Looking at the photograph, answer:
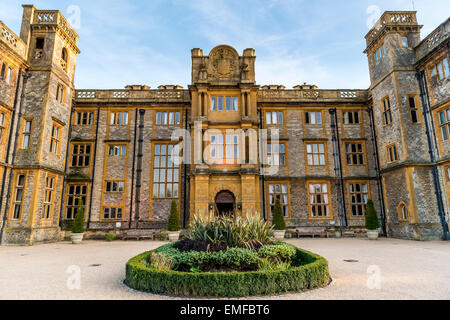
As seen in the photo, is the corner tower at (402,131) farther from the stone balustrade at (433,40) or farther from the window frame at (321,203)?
the window frame at (321,203)

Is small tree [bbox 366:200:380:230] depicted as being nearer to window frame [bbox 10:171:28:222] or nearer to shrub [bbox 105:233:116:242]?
shrub [bbox 105:233:116:242]

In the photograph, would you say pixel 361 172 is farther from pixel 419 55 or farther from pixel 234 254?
pixel 234 254

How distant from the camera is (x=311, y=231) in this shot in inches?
837

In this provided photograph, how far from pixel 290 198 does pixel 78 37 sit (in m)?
23.5

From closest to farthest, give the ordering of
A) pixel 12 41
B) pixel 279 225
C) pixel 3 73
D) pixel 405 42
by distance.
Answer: pixel 3 73 → pixel 12 41 → pixel 279 225 → pixel 405 42

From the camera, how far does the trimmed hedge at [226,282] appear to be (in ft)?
21.1

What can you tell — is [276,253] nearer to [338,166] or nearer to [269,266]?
[269,266]

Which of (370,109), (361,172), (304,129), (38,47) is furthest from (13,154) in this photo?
(370,109)

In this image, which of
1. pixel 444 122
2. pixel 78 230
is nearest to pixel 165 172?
pixel 78 230

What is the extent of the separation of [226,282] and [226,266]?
5.03 ft

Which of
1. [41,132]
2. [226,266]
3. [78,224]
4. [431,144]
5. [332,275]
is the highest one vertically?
[41,132]

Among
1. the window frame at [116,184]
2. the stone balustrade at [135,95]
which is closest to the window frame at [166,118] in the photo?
the stone balustrade at [135,95]

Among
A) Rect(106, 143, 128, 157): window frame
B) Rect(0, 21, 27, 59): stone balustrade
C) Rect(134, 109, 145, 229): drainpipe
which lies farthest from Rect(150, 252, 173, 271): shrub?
Rect(0, 21, 27, 59): stone balustrade
